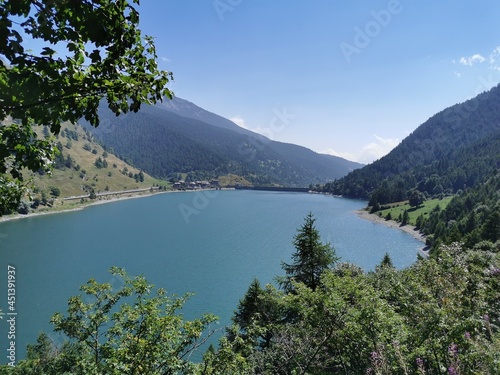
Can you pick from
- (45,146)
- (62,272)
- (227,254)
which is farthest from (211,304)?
(45,146)

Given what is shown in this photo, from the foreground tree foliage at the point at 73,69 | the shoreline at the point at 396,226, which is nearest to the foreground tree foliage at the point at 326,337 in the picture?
the foreground tree foliage at the point at 73,69

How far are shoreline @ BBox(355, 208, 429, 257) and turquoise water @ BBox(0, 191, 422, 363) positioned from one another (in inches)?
98.9

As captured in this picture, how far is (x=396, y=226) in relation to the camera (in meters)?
115

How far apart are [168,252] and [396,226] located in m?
83.1

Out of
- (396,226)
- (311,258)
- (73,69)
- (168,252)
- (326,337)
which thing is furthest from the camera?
(396,226)

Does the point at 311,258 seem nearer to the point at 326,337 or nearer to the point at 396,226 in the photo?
the point at 326,337

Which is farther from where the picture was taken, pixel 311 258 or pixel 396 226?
pixel 396 226

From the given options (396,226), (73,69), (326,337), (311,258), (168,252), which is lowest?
(168,252)

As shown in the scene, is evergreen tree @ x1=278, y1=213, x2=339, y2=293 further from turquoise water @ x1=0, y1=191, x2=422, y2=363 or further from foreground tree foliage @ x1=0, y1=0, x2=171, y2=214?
foreground tree foliage @ x1=0, y1=0, x2=171, y2=214

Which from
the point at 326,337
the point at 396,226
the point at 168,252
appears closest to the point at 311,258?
the point at 326,337

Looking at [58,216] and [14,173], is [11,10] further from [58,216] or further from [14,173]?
[58,216]

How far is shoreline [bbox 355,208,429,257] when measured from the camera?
8322 cm

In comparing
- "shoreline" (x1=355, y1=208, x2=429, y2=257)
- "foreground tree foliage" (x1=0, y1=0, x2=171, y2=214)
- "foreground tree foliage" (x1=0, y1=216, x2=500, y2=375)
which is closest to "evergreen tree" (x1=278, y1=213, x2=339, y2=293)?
"foreground tree foliage" (x1=0, y1=216, x2=500, y2=375)

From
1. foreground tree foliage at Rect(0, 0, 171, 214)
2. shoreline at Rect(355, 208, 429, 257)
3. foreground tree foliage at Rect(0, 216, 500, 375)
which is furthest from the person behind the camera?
shoreline at Rect(355, 208, 429, 257)
